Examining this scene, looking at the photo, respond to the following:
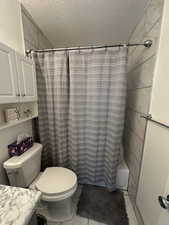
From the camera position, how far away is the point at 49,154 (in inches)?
66.1

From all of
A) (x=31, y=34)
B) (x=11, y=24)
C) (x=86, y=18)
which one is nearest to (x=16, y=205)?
(x=11, y=24)

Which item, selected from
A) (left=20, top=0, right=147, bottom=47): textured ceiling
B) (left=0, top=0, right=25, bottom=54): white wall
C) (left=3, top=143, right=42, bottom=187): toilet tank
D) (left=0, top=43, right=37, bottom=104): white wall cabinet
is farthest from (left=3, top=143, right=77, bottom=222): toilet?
(left=20, top=0, right=147, bottom=47): textured ceiling

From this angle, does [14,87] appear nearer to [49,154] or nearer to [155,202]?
[49,154]

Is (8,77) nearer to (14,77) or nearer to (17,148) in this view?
(14,77)

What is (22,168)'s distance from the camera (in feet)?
3.36

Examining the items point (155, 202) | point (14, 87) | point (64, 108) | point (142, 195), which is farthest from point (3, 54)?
point (142, 195)

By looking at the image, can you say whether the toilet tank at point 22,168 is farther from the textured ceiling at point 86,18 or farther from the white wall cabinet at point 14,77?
the textured ceiling at point 86,18

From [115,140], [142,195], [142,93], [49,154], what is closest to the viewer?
[142,195]

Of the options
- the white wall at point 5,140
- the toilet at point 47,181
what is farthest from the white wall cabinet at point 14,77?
the toilet at point 47,181

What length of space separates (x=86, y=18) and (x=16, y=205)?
78.0 inches

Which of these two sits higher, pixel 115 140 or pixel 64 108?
pixel 64 108

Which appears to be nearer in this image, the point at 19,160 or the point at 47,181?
the point at 19,160

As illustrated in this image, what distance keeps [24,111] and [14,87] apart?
0.40m

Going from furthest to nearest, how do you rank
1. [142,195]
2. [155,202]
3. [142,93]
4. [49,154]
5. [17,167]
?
1. [49,154]
2. [142,93]
3. [142,195]
4. [17,167]
5. [155,202]
